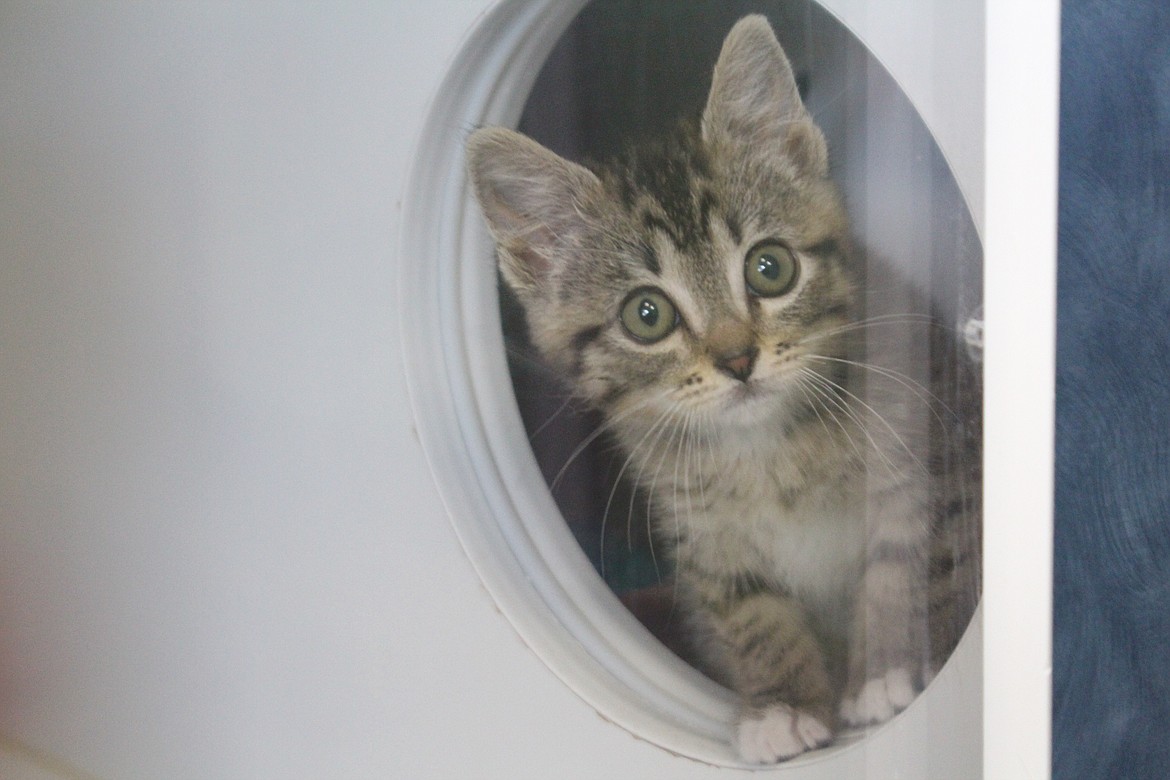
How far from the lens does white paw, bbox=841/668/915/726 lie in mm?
514

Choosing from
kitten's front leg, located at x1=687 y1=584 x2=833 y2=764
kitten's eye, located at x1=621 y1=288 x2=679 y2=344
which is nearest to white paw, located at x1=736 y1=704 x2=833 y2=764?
kitten's front leg, located at x1=687 y1=584 x2=833 y2=764

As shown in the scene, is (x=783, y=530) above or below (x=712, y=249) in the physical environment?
below

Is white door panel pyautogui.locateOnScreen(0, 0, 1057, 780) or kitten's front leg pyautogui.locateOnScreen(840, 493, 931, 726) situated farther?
white door panel pyautogui.locateOnScreen(0, 0, 1057, 780)

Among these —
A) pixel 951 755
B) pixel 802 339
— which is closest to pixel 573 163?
pixel 802 339

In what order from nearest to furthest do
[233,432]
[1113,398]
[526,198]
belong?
[1113,398], [526,198], [233,432]

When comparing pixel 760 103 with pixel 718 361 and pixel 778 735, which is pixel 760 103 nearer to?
pixel 718 361

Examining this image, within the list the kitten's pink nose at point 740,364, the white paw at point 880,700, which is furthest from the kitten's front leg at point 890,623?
the kitten's pink nose at point 740,364

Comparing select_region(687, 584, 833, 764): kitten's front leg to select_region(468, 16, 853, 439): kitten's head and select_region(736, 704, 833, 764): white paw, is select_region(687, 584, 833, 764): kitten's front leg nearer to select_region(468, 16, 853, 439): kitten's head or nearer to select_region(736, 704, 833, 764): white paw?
select_region(736, 704, 833, 764): white paw

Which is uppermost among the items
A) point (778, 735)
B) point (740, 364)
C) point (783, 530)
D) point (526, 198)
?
point (526, 198)

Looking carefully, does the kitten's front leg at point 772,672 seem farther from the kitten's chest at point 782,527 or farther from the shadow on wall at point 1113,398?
the shadow on wall at point 1113,398

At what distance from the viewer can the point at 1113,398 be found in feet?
1.62

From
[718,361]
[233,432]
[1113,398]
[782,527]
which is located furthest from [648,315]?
[233,432]

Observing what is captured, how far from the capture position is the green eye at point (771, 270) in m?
0.52

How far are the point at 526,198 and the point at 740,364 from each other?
18cm
